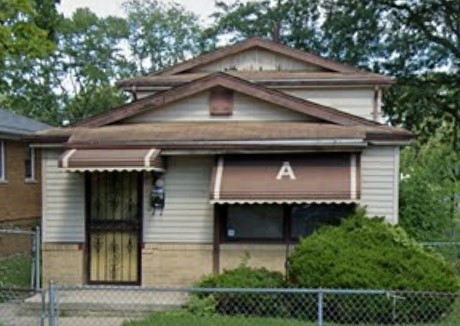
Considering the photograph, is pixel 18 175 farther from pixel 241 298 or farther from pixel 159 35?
pixel 159 35

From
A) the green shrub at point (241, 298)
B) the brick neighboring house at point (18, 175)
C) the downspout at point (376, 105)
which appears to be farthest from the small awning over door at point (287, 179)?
the brick neighboring house at point (18, 175)

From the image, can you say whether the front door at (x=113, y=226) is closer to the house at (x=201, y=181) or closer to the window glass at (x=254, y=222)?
the house at (x=201, y=181)

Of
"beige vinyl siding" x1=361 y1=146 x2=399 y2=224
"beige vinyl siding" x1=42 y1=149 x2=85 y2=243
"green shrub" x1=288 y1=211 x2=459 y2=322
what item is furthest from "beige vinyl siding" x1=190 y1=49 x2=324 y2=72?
"green shrub" x1=288 y1=211 x2=459 y2=322

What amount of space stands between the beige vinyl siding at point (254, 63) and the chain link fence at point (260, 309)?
319 inches

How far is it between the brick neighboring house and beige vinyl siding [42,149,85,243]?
6.73 meters

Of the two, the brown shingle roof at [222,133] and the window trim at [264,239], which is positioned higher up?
the brown shingle roof at [222,133]

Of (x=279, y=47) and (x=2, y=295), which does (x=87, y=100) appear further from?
(x=2, y=295)

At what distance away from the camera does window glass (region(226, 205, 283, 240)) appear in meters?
11.2

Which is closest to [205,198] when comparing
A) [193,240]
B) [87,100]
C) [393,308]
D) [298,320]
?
[193,240]

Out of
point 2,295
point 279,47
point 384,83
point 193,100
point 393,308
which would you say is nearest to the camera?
point 393,308

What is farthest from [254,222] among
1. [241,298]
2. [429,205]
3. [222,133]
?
[429,205]

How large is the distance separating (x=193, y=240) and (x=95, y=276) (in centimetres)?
211

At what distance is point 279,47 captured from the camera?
1614 centimetres

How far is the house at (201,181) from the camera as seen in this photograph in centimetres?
1055
